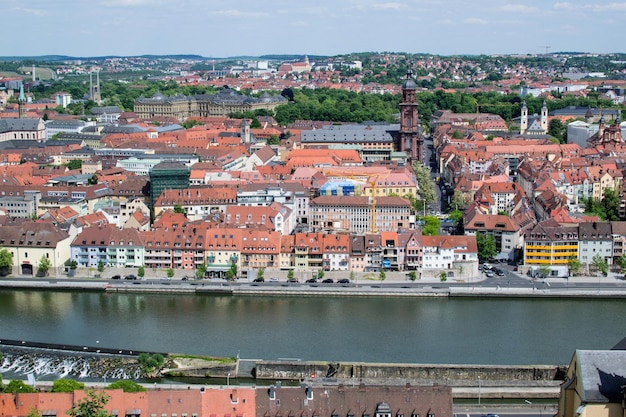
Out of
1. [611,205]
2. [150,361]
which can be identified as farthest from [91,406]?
[611,205]

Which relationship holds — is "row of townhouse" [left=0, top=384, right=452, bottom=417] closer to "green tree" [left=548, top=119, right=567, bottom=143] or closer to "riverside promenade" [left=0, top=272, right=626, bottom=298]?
"riverside promenade" [left=0, top=272, right=626, bottom=298]

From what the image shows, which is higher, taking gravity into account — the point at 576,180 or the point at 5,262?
the point at 576,180

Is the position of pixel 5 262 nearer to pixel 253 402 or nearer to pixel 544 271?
pixel 253 402

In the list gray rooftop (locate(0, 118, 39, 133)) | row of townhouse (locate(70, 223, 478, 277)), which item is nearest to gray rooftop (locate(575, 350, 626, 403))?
row of townhouse (locate(70, 223, 478, 277))

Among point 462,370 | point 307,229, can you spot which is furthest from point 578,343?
point 307,229

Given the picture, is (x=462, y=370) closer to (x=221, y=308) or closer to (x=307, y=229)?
(x=221, y=308)

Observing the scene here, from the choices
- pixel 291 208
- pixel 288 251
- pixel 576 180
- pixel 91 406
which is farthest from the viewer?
pixel 576 180
